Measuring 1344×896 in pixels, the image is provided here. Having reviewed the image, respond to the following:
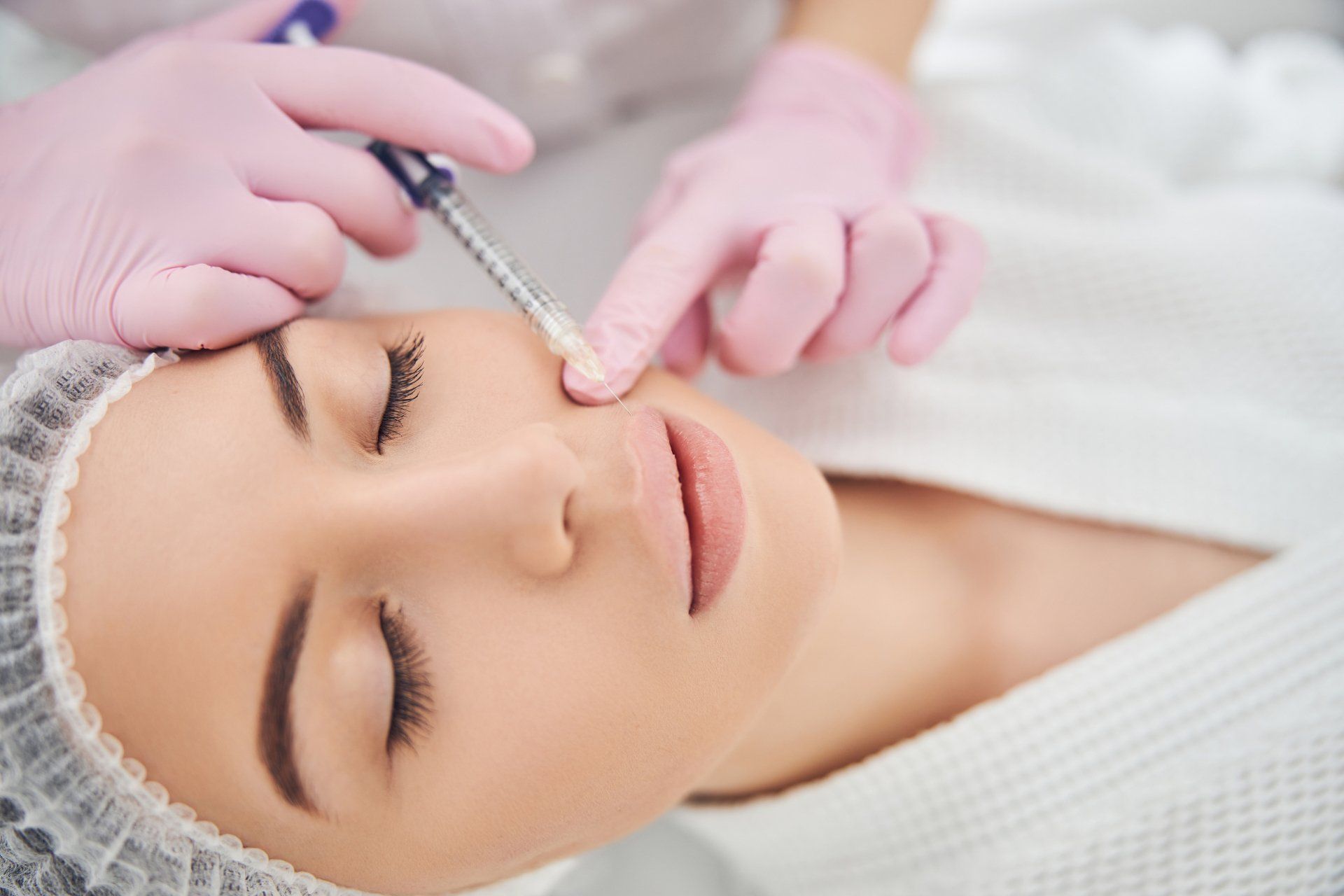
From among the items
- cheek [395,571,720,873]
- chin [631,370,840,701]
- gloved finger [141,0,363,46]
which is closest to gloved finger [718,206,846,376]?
chin [631,370,840,701]

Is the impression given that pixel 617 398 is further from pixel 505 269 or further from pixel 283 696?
pixel 283 696

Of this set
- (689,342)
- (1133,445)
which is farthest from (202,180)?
(1133,445)

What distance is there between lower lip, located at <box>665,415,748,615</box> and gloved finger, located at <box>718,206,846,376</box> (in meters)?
0.24

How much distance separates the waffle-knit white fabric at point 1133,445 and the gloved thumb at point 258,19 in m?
0.73

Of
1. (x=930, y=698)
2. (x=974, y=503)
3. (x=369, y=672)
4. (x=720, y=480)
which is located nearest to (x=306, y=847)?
(x=369, y=672)

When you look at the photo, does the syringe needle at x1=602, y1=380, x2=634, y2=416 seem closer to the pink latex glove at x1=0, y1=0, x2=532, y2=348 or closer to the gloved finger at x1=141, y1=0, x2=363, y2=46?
the pink latex glove at x1=0, y1=0, x2=532, y2=348

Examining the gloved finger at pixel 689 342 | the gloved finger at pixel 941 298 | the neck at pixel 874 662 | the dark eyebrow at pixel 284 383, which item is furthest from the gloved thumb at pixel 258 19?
the neck at pixel 874 662

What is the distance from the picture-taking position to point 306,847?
2.31 feet

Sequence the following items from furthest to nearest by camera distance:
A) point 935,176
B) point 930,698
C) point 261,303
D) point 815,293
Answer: point 935,176, point 930,698, point 815,293, point 261,303

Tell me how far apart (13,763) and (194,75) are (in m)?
0.66

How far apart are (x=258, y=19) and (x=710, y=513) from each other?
793 mm

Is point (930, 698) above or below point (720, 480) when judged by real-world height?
below

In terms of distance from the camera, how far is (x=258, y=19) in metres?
0.95

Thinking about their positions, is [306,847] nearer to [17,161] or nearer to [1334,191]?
[17,161]
